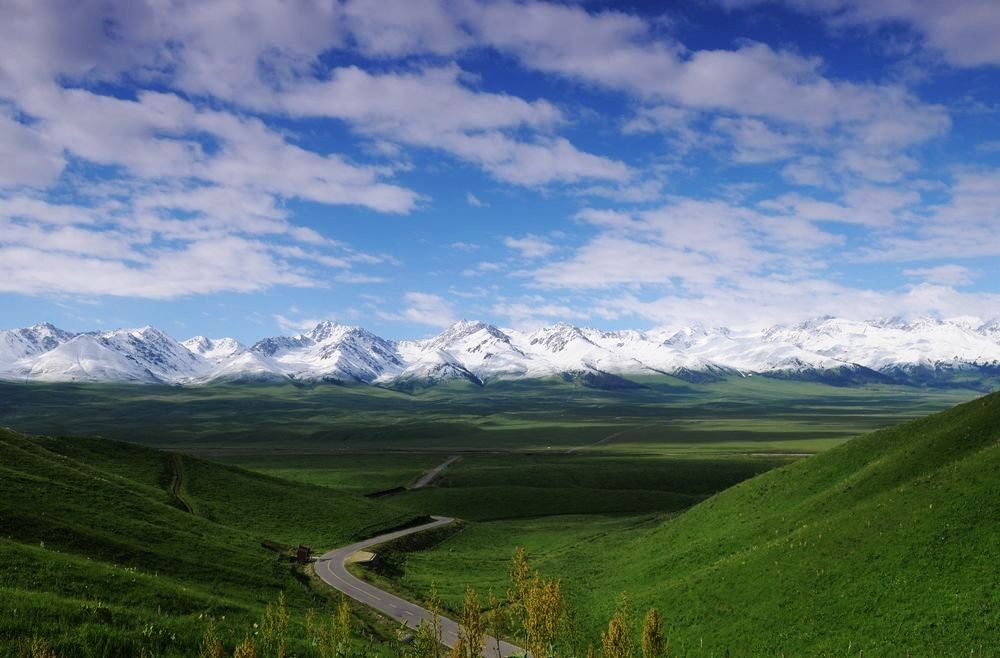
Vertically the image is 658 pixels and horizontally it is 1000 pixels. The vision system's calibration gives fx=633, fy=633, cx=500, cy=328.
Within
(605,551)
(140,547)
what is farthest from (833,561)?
(140,547)

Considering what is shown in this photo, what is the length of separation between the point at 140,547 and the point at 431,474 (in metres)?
110

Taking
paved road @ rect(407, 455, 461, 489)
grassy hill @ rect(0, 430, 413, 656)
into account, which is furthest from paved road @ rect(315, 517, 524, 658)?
paved road @ rect(407, 455, 461, 489)

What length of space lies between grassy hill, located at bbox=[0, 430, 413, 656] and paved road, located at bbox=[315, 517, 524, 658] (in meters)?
3.73

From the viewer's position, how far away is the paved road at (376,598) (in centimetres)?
4394

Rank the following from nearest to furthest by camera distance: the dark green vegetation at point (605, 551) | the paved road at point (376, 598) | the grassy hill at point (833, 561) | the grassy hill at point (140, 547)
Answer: the grassy hill at point (140, 547) → the dark green vegetation at point (605, 551) → the grassy hill at point (833, 561) → the paved road at point (376, 598)

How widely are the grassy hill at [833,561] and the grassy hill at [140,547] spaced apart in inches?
702

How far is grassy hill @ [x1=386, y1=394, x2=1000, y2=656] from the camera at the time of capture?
34500 millimetres

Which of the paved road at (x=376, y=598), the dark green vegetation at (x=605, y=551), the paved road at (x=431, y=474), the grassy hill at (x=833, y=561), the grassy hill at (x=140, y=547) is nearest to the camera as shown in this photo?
the grassy hill at (x=140, y=547)

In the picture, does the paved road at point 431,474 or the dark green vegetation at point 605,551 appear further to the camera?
the paved road at point 431,474

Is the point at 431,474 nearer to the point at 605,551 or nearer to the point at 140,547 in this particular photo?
the point at 605,551

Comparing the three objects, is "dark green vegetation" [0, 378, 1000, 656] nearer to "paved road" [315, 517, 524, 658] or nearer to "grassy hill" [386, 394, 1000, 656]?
"grassy hill" [386, 394, 1000, 656]

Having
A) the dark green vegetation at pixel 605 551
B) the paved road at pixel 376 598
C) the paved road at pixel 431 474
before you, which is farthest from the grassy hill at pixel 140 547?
the paved road at pixel 431 474

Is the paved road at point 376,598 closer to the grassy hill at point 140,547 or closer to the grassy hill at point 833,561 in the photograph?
the grassy hill at point 140,547

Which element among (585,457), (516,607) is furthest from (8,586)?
(585,457)
